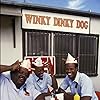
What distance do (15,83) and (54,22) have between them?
3882 millimetres

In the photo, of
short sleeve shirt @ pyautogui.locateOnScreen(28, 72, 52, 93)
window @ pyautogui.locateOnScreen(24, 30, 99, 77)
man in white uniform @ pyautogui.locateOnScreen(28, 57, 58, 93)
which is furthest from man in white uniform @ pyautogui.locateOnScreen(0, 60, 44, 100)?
window @ pyautogui.locateOnScreen(24, 30, 99, 77)

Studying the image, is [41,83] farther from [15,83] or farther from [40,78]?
[15,83]

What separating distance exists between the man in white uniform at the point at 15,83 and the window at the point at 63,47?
124 inches

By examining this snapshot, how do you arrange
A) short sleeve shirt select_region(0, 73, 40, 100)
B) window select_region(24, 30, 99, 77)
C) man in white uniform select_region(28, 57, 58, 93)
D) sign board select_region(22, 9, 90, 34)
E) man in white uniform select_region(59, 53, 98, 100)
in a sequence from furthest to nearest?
1. window select_region(24, 30, 99, 77)
2. sign board select_region(22, 9, 90, 34)
3. man in white uniform select_region(28, 57, 58, 93)
4. man in white uniform select_region(59, 53, 98, 100)
5. short sleeve shirt select_region(0, 73, 40, 100)

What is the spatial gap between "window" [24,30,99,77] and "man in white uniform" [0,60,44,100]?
10.3ft

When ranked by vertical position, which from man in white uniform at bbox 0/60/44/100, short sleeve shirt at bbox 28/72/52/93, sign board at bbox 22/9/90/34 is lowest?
short sleeve shirt at bbox 28/72/52/93

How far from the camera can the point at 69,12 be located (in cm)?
705

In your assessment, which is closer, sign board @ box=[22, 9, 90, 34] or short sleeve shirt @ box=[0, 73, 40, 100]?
short sleeve shirt @ box=[0, 73, 40, 100]

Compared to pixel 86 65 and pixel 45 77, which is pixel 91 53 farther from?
pixel 45 77

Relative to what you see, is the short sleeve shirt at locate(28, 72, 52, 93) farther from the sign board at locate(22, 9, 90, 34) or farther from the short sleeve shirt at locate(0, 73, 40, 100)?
the sign board at locate(22, 9, 90, 34)

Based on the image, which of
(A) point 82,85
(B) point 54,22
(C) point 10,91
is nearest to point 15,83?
(C) point 10,91

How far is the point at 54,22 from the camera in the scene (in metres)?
6.92

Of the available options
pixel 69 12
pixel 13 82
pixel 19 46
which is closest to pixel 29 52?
pixel 19 46

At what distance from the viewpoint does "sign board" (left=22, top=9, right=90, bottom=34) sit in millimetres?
6391
